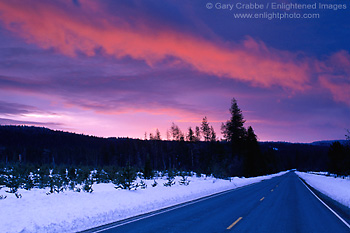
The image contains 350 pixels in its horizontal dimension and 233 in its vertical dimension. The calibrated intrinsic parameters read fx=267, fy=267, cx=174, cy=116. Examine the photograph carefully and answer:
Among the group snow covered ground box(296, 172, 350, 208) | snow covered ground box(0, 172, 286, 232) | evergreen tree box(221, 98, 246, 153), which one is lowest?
snow covered ground box(296, 172, 350, 208)

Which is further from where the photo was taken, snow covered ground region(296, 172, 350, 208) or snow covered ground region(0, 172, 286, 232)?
snow covered ground region(296, 172, 350, 208)

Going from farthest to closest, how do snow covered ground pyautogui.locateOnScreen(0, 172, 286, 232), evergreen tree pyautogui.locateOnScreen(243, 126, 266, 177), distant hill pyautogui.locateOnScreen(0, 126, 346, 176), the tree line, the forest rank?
distant hill pyautogui.locateOnScreen(0, 126, 346, 176) < evergreen tree pyautogui.locateOnScreen(243, 126, 266, 177) < the tree line < the forest < snow covered ground pyautogui.locateOnScreen(0, 172, 286, 232)

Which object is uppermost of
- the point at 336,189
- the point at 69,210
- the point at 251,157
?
the point at 251,157

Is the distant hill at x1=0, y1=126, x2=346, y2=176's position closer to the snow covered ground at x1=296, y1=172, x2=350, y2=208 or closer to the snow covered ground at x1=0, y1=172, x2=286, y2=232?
the snow covered ground at x1=296, y1=172, x2=350, y2=208

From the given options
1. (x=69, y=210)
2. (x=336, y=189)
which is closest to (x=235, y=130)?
(x=336, y=189)

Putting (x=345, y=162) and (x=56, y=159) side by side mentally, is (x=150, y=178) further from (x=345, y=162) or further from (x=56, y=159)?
(x=56, y=159)

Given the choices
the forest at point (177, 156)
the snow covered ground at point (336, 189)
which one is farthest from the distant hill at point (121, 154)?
the snow covered ground at point (336, 189)

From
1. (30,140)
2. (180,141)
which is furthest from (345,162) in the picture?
(30,140)

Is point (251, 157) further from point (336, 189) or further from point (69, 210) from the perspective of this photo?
point (69, 210)

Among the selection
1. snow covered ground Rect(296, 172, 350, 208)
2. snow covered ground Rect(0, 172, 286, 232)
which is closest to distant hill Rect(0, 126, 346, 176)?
snow covered ground Rect(296, 172, 350, 208)

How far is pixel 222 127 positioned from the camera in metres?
95.6

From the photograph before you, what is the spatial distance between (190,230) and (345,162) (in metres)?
52.4

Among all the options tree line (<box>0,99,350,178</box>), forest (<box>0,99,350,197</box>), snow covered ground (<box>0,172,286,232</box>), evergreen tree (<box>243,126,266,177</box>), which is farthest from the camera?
evergreen tree (<box>243,126,266,177</box>)

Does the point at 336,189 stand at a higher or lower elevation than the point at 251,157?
lower
